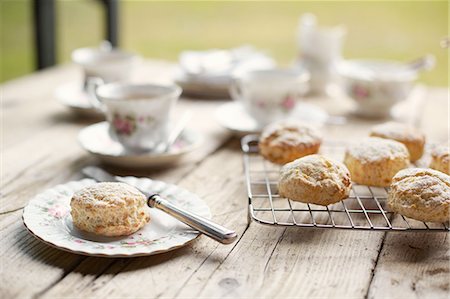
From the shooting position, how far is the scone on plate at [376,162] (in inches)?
50.3

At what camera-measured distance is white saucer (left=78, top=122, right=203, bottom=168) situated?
1431 mm

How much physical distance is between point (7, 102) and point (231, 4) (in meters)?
3.00

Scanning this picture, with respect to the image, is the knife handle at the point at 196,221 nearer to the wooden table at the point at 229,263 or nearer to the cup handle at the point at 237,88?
the wooden table at the point at 229,263

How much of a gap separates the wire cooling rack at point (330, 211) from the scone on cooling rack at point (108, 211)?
0.65ft

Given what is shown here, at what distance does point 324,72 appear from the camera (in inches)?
84.7

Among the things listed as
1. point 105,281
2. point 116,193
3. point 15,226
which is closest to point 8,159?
point 15,226

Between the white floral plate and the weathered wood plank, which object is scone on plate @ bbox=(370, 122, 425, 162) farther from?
the weathered wood plank

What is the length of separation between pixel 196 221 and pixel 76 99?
37.8 inches

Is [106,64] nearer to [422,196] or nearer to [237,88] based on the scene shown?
[237,88]

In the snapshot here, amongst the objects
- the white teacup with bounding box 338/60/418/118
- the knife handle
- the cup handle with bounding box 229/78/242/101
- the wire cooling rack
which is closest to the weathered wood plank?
the knife handle

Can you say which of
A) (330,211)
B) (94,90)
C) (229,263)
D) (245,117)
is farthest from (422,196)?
(94,90)

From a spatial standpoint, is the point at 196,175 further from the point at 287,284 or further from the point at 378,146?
the point at 287,284

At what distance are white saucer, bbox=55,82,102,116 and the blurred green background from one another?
194 cm

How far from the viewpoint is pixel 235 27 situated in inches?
183
